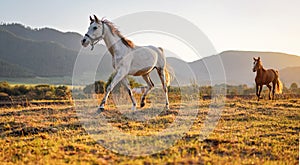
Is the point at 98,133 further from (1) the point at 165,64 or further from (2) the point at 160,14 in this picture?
(1) the point at 165,64

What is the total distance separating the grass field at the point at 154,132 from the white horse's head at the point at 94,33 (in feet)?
5.66

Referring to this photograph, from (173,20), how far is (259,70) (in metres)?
7.96

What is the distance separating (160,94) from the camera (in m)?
11.1

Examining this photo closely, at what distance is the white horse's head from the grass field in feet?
5.66

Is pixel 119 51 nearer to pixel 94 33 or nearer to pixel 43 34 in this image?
pixel 94 33

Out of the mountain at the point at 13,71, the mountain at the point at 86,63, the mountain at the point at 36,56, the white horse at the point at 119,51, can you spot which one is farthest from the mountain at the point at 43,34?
the white horse at the point at 119,51

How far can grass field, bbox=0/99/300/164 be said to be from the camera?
3.79 meters

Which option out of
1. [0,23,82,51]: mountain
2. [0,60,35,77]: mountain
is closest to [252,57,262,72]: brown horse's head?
[0,60,35,77]: mountain

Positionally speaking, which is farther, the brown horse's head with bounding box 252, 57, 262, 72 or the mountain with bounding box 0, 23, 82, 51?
the mountain with bounding box 0, 23, 82, 51

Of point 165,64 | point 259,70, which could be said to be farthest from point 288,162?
point 259,70

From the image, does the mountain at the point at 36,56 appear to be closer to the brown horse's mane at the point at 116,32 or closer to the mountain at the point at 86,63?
the mountain at the point at 86,63

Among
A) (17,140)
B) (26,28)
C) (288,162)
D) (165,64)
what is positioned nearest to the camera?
(288,162)

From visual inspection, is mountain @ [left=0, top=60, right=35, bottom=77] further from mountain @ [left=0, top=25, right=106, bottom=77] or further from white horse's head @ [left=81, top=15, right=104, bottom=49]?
white horse's head @ [left=81, top=15, right=104, bottom=49]

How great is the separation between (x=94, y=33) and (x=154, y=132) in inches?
114
